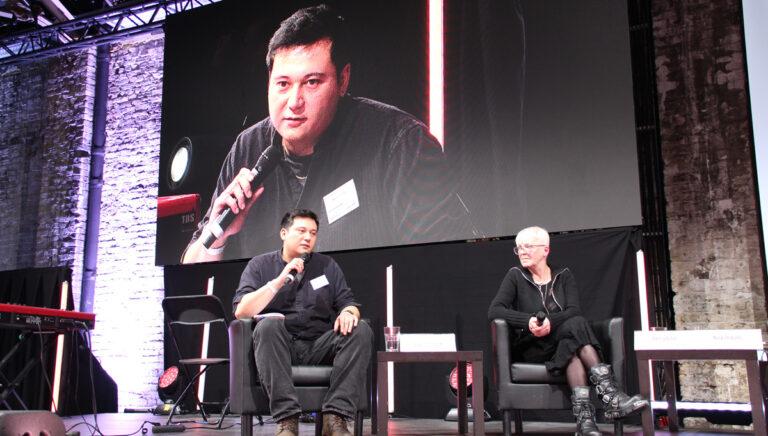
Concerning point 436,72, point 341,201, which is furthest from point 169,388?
point 436,72

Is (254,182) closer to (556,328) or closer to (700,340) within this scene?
(556,328)

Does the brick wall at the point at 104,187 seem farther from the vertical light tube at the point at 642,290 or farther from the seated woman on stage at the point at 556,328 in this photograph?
the vertical light tube at the point at 642,290

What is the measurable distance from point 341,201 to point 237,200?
41.1 inches

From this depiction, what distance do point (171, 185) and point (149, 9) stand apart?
6.07 ft

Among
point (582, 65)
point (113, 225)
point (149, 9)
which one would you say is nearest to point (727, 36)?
point (582, 65)

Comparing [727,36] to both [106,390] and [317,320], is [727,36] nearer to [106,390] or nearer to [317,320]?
[317,320]

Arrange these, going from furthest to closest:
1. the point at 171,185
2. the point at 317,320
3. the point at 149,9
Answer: the point at 149,9 < the point at 171,185 < the point at 317,320

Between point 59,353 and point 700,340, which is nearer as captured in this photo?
point 700,340

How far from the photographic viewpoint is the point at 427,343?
11.7 feet

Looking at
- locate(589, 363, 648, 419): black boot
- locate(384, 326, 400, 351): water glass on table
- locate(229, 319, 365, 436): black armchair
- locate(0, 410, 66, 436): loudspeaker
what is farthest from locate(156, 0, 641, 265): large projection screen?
locate(0, 410, 66, 436): loudspeaker

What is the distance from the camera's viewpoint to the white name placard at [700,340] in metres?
3.25

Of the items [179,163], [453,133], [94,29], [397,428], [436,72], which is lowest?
[397,428]

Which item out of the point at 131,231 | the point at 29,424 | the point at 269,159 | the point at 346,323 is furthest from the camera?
the point at 131,231

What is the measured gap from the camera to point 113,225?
288 inches
